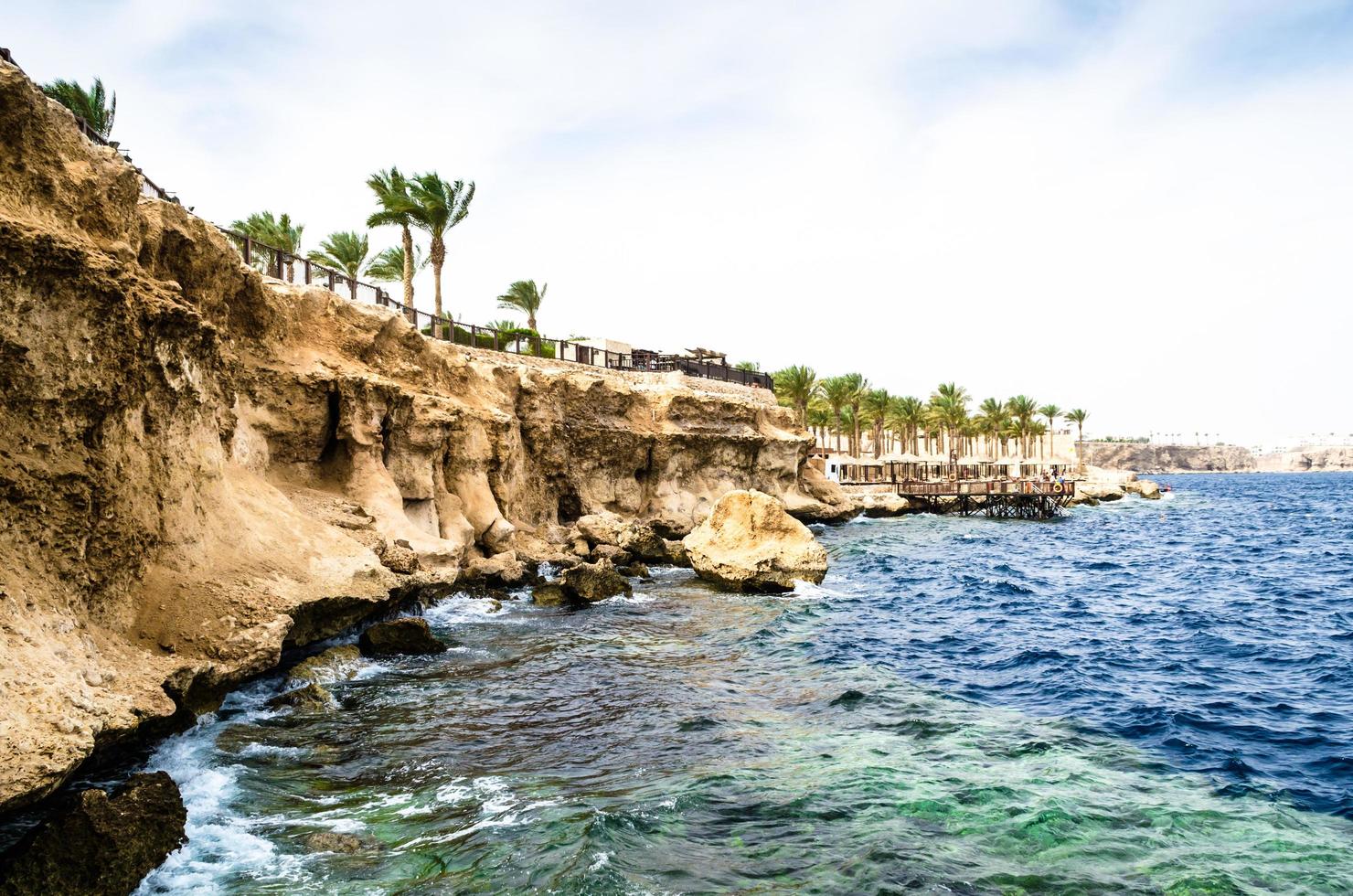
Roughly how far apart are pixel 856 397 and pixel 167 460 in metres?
75.9

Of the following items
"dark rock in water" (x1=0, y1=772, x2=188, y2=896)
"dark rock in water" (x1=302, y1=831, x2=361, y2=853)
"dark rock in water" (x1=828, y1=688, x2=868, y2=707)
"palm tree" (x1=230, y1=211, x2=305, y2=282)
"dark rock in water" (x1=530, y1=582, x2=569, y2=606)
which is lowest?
"dark rock in water" (x1=828, y1=688, x2=868, y2=707)

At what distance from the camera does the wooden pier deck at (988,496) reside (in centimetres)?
6344

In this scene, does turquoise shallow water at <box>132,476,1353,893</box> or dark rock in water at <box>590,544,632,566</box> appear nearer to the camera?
turquoise shallow water at <box>132,476,1353,893</box>

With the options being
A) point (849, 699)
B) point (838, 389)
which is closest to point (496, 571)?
point (849, 699)

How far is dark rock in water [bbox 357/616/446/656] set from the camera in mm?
16000

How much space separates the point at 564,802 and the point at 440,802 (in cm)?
142

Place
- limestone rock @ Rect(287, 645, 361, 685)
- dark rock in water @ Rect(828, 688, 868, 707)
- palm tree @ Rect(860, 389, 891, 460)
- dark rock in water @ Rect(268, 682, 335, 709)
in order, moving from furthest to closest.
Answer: palm tree @ Rect(860, 389, 891, 460) → limestone rock @ Rect(287, 645, 361, 685) → dark rock in water @ Rect(828, 688, 868, 707) → dark rock in water @ Rect(268, 682, 335, 709)

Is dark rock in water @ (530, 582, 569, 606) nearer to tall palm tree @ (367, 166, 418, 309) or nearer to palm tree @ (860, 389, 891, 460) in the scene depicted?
tall palm tree @ (367, 166, 418, 309)

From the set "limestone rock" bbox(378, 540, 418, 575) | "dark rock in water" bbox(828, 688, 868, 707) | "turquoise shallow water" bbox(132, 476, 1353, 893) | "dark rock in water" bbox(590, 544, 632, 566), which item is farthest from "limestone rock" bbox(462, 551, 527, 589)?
"dark rock in water" bbox(828, 688, 868, 707)

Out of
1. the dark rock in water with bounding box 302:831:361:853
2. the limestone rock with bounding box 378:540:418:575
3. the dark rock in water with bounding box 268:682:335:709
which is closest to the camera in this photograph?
the dark rock in water with bounding box 302:831:361:853

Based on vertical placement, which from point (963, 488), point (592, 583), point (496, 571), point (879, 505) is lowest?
point (592, 583)

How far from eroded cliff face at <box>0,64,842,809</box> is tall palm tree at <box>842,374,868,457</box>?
2416 inches

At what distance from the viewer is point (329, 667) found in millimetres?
14320

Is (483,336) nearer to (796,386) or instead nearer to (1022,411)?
(796,386)
